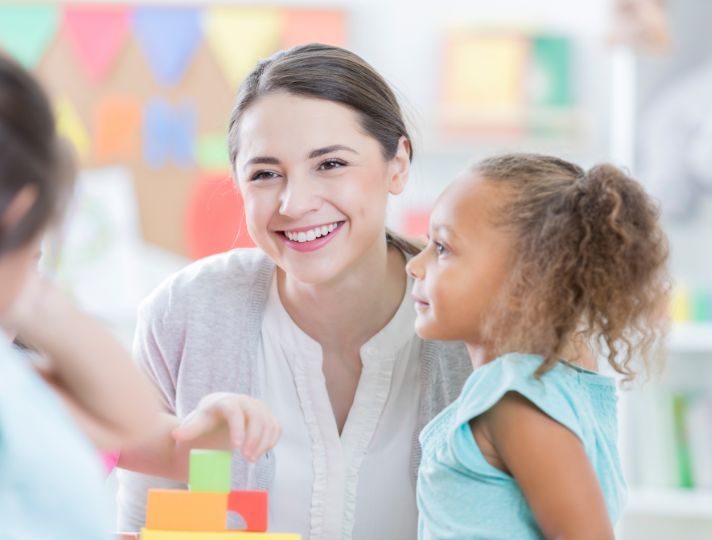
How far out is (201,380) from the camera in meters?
1.64

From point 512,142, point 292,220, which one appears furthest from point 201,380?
point 512,142

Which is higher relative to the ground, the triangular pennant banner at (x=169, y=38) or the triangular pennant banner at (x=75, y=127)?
the triangular pennant banner at (x=169, y=38)

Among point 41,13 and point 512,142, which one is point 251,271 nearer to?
point 512,142

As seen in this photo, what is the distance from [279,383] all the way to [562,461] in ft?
2.19

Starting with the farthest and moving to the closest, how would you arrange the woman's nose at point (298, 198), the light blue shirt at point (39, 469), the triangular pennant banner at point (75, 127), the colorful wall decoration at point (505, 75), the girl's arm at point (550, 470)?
the triangular pennant banner at point (75, 127) → the colorful wall decoration at point (505, 75) → the woman's nose at point (298, 198) → the girl's arm at point (550, 470) → the light blue shirt at point (39, 469)

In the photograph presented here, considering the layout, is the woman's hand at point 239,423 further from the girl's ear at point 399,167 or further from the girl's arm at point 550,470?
the girl's ear at point 399,167

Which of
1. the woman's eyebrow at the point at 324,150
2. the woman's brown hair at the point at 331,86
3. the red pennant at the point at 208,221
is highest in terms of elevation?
the red pennant at the point at 208,221

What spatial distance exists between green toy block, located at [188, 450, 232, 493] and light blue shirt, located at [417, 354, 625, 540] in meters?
0.24

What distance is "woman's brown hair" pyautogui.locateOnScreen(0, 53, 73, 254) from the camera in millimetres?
712

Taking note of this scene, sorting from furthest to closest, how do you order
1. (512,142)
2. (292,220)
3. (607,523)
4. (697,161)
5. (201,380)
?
1. (512,142)
2. (697,161)
3. (201,380)
4. (292,220)
5. (607,523)

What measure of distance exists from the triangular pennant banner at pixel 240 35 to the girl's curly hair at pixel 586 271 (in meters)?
2.16

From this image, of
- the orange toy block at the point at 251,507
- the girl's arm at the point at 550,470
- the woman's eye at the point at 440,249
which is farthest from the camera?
the woman's eye at the point at 440,249

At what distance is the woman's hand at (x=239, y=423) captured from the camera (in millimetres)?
1080

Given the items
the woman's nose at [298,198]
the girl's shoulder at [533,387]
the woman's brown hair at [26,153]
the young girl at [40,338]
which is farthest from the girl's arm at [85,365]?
the woman's nose at [298,198]
